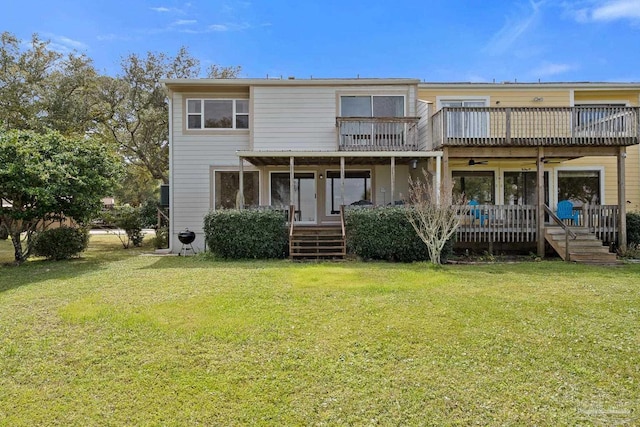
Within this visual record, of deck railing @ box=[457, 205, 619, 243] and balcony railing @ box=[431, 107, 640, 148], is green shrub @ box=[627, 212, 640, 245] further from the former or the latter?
balcony railing @ box=[431, 107, 640, 148]

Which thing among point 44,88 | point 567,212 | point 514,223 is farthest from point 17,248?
point 567,212

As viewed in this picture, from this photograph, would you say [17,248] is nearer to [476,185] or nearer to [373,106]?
[373,106]

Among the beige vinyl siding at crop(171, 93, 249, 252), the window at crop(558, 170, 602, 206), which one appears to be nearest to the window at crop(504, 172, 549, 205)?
the window at crop(558, 170, 602, 206)

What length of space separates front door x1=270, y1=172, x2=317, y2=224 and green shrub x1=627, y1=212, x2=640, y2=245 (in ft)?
33.7

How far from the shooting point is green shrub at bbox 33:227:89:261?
11.0 meters

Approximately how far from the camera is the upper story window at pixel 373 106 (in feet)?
44.4

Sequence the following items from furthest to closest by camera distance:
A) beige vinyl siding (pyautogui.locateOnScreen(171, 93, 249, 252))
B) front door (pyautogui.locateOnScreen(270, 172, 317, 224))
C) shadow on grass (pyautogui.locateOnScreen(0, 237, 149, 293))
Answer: front door (pyautogui.locateOnScreen(270, 172, 317, 224))
beige vinyl siding (pyautogui.locateOnScreen(171, 93, 249, 252))
shadow on grass (pyautogui.locateOnScreen(0, 237, 149, 293))

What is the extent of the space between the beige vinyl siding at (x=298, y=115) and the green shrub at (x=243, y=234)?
12.0ft

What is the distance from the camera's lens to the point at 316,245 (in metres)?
10.9

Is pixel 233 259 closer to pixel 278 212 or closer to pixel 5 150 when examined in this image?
pixel 278 212

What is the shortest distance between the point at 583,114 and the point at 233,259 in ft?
38.0

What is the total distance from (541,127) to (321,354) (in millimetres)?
11140

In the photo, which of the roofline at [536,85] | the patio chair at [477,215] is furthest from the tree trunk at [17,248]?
the roofline at [536,85]

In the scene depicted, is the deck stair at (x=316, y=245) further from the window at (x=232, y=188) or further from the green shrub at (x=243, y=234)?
the window at (x=232, y=188)
